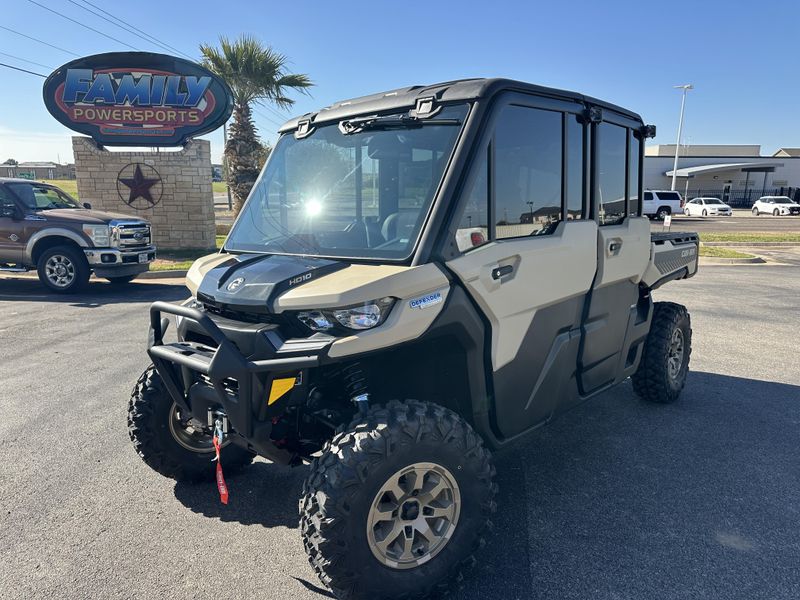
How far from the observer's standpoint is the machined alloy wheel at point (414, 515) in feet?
7.93

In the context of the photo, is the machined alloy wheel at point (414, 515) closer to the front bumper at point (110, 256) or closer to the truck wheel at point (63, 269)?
the front bumper at point (110, 256)

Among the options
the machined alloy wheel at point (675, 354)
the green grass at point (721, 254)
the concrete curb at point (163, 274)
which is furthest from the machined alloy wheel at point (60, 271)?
the green grass at point (721, 254)

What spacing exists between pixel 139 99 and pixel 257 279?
53.7 ft

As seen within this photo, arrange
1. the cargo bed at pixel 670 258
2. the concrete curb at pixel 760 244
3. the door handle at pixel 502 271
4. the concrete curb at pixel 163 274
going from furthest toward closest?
the concrete curb at pixel 760 244 → the concrete curb at pixel 163 274 → the cargo bed at pixel 670 258 → the door handle at pixel 502 271

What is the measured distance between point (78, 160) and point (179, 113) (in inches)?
125

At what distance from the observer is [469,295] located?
2635 mm

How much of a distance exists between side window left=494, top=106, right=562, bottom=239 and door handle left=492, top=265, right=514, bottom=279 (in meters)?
0.18

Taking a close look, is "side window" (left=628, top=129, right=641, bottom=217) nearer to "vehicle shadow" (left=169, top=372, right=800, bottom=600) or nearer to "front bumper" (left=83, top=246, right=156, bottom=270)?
"vehicle shadow" (left=169, top=372, right=800, bottom=600)

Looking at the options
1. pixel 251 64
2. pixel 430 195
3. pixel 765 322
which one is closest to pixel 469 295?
pixel 430 195

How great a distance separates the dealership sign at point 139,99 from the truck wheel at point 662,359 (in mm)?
14858

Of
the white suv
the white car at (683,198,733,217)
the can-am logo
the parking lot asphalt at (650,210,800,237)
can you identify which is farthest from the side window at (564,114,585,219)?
the white car at (683,198,733,217)

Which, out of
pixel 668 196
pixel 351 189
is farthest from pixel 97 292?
pixel 668 196

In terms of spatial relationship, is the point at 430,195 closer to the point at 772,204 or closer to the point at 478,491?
the point at 478,491

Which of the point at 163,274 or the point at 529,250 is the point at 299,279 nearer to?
the point at 529,250
